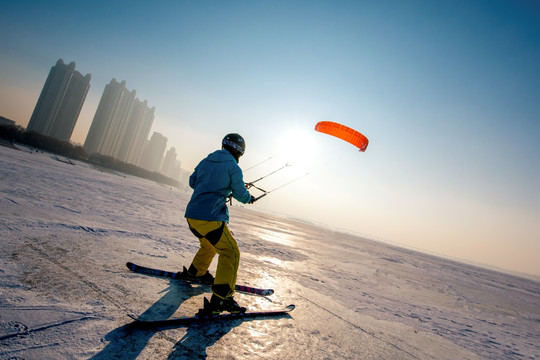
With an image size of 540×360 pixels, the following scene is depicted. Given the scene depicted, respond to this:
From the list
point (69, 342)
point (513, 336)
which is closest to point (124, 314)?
point (69, 342)

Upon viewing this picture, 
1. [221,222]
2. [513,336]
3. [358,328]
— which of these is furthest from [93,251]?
[513,336]

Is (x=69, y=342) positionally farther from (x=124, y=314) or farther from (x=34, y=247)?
(x=34, y=247)

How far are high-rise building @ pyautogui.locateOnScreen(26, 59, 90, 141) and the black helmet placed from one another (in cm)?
16706

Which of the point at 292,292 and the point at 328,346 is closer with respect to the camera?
the point at 328,346

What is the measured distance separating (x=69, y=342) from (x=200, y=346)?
1010 mm

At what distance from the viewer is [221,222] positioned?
127 inches

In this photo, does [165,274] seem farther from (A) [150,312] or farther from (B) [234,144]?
(B) [234,144]

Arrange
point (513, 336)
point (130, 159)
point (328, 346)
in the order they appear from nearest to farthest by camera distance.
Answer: point (328, 346), point (513, 336), point (130, 159)

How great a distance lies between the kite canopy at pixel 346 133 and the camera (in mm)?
9898

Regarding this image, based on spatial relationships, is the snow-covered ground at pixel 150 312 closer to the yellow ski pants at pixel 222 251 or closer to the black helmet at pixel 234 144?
the yellow ski pants at pixel 222 251

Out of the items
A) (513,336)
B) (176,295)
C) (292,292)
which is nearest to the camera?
(176,295)

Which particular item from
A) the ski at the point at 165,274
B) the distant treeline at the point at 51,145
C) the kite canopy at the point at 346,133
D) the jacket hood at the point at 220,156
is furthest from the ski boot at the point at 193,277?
the distant treeline at the point at 51,145

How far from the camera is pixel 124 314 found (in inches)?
91.8

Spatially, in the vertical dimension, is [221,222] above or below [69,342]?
above
